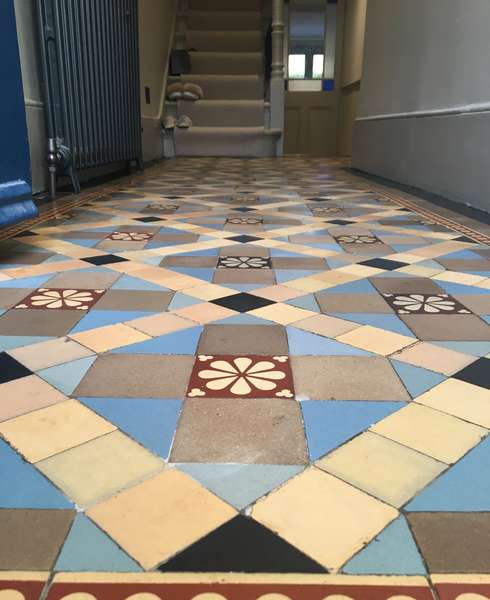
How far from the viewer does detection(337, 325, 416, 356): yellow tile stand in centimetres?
107

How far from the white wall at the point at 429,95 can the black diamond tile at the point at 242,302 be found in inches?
69.1

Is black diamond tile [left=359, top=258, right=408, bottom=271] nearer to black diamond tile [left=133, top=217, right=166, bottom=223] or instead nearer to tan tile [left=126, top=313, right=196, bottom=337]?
tan tile [left=126, top=313, right=196, bottom=337]

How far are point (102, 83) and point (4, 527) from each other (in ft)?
11.4

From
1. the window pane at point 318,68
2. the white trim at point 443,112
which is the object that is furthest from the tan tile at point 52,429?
the window pane at point 318,68

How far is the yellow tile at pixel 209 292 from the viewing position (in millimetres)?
1387

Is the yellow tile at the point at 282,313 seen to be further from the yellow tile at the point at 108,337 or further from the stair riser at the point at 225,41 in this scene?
the stair riser at the point at 225,41

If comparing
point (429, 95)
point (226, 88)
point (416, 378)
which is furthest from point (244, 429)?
point (226, 88)

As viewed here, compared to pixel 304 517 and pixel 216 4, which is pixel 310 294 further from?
pixel 216 4

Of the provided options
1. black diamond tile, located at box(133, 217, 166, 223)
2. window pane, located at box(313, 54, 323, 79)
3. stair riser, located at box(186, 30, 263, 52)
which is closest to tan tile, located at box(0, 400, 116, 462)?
black diamond tile, located at box(133, 217, 166, 223)

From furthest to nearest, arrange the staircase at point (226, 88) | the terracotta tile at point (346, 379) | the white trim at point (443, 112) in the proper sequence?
1. the staircase at point (226, 88)
2. the white trim at point (443, 112)
3. the terracotta tile at point (346, 379)

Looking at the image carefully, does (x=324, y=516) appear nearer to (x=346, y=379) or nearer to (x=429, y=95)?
(x=346, y=379)

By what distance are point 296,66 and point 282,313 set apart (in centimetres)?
811

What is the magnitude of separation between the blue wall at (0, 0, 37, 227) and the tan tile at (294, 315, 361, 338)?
1.07 metres

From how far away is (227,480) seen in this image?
0.67 metres
